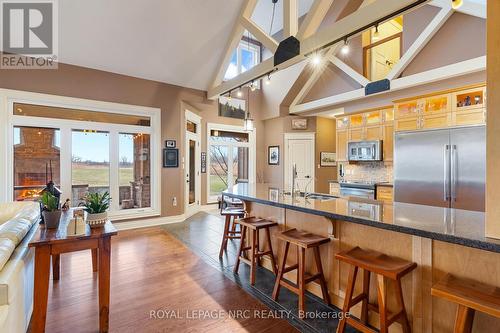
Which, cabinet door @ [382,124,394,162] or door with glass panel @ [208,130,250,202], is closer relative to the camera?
cabinet door @ [382,124,394,162]

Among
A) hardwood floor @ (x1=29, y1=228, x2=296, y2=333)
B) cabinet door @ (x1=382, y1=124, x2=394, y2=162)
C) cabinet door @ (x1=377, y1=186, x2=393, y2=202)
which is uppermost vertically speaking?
cabinet door @ (x1=382, y1=124, x2=394, y2=162)

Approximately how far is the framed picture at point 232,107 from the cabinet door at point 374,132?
3418 millimetres

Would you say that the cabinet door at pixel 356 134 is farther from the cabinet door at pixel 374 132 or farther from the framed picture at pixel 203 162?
the framed picture at pixel 203 162

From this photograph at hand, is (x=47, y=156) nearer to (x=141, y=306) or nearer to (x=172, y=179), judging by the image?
(x=172, y=179)

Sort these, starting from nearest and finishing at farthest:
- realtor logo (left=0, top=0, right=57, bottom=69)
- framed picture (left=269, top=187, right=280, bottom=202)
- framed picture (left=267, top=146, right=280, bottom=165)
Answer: framed picture (left=269, top=187, right=280, bottom=202) < realtor logo (left=0, top=0, right=57, bottom=69) < framed picture (left=267, top=146, right=280, bottom=165)

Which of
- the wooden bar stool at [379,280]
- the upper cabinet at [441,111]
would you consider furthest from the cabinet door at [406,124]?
the wooden bar stool at [379,280]

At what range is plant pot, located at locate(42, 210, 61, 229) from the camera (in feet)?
6.89

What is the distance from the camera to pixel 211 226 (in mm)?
5156

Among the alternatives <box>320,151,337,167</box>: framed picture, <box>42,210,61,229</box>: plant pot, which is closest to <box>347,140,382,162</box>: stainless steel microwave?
<box>320,151,337,167</box>: framed picture

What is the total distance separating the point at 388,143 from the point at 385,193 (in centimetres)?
101

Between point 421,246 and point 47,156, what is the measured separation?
5396 mm

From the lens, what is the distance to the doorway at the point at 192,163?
594 centimetres

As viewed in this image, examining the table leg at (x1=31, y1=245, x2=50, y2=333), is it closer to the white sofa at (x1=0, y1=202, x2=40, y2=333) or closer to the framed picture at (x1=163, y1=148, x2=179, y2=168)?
the white sofa at (x1=0, y1=202, x2=40, y2=333)

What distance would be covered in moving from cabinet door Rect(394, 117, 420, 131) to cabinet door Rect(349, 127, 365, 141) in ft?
3.02
